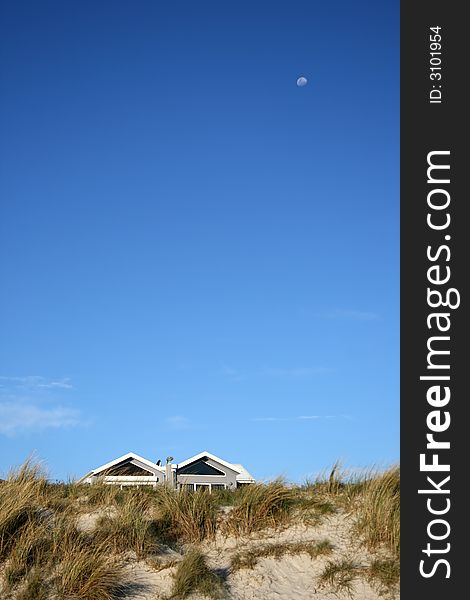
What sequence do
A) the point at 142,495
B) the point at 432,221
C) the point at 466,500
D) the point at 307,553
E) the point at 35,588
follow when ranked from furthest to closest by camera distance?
the point at 142,495 < the point at 307,553 < the point at 35,588 < the point at 432,221 < the point at 466,500

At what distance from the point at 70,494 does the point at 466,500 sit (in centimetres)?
665

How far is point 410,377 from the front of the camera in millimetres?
8742

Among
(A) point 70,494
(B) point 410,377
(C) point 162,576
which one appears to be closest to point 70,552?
(C) point 162,576

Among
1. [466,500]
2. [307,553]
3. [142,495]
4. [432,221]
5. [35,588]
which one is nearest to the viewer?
[466,500]

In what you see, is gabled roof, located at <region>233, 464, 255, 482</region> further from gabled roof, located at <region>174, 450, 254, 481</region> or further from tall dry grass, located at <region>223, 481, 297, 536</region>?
tall dry grass, located at <region>223, 481, 297, 536</region>

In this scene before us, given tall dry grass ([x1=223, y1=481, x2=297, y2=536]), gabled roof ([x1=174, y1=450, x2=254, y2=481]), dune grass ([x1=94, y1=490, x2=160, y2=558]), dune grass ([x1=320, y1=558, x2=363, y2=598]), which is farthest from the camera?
gabled roof ([x1=174, y1=450, x2=254, y2=481])

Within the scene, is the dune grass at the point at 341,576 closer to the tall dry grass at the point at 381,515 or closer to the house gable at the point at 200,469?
the tall dry grass at the point at 381,515

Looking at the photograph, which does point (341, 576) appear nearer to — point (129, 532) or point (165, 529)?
point (165, 529)

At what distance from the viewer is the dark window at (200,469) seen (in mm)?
34500

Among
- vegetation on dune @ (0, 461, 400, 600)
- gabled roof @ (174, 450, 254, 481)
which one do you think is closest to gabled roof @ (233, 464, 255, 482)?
gabled roof @ (174, 450, 254, 481)

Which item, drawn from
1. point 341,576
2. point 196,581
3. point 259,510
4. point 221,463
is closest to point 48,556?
point 196,581

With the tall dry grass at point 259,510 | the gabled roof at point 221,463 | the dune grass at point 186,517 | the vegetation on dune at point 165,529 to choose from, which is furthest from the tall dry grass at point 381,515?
the gabled roof at point 221,463

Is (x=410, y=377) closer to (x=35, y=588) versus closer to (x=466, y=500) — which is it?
(x=466, y=500)

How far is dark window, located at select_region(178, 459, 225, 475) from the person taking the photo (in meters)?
34.5
